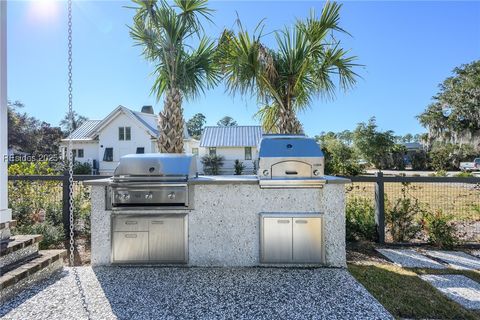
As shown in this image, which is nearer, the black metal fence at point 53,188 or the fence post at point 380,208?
the fence post at point 380,208

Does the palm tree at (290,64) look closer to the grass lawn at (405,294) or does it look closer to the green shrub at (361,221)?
the green shrub at (361,221)

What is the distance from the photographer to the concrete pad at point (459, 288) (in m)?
2.93

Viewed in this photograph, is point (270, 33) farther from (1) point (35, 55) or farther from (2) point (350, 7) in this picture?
(1) point (35, 55)

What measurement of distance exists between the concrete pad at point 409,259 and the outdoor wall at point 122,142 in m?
21.8

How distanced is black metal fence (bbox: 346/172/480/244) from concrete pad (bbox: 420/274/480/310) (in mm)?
1365

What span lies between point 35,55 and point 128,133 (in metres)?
19.4

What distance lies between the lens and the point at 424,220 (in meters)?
4.99

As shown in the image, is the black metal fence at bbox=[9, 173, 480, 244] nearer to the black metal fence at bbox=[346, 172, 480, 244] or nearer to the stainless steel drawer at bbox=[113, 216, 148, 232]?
the black metal fence at bbox=[346, 172, 480, 244]

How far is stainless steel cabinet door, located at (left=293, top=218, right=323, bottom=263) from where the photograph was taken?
3.70m

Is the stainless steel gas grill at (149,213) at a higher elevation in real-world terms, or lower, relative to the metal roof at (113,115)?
lower

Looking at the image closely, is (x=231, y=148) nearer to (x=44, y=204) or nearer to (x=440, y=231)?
(x=44, y=204)

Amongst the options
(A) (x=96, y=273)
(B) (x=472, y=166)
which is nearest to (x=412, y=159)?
(B) (x=472, y=166)

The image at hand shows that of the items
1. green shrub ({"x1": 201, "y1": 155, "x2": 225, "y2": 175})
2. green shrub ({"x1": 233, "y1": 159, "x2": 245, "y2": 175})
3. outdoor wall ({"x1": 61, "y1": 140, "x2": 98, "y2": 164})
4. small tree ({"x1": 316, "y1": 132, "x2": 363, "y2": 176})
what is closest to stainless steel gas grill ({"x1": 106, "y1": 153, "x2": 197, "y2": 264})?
small tree ({"x1": 316, "y1": 132, "x2": 363, "y2": 176})

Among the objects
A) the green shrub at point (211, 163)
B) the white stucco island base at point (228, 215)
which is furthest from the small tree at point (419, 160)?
the white stucco island base at point (228, 215)
